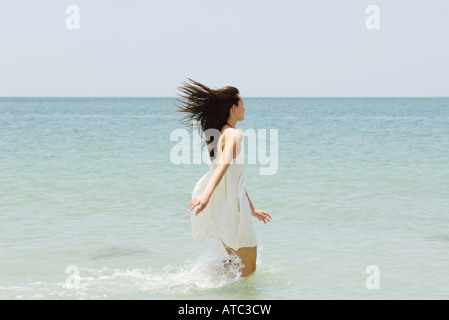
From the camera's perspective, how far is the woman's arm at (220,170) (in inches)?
199

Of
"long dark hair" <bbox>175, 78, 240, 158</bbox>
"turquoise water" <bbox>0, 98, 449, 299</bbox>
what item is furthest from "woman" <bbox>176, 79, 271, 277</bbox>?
"turquoise water" <bbox>0, 98, 449, 299</bbox>

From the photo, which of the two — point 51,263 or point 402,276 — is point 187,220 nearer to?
point 51,263

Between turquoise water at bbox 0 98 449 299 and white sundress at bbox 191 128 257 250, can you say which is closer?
white sundress at bbox 191 128 257 250

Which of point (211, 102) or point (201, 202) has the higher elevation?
point (211, 102)

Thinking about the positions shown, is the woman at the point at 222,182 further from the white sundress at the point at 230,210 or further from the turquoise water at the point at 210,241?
the turquoise water at the point at 210,241

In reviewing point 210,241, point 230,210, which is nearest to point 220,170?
point 230,210

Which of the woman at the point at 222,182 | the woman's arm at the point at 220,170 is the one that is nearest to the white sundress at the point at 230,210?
the woman at the point at 222,182

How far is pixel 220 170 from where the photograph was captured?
17.2ft

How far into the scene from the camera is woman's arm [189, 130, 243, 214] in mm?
5055

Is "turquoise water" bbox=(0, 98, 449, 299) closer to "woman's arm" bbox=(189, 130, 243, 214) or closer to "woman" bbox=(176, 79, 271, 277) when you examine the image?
"woman" bbox=(176, 79, 271, 277)

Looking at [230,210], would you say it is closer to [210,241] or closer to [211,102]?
[211,102]

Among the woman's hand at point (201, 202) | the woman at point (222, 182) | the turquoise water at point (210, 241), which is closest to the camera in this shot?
the woman's hand at point (201, 202)

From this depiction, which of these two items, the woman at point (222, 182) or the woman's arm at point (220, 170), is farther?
the woman at point (222, 182)

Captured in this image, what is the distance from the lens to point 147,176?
1455 cm
